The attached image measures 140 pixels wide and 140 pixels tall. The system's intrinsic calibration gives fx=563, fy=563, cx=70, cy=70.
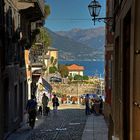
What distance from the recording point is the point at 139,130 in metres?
7.55

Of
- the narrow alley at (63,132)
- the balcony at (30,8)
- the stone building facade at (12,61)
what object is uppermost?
the balcony at (30,8)

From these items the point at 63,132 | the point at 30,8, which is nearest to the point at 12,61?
the point at 63,132

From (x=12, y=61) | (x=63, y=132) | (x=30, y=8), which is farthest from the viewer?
(x=30, y=8)

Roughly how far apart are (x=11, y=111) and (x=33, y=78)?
16980 mm

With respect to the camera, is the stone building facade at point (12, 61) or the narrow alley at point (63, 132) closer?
the stone building facade at point (12, 61)

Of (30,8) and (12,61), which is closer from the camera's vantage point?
(12,61)

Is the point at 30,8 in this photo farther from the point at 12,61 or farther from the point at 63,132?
the point at 63,132

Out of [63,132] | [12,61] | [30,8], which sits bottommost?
[63,132]

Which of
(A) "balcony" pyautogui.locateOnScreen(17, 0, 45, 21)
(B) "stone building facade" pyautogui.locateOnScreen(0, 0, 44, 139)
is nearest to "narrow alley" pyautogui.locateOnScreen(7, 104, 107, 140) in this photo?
(B) "stone building facade" pyautogui.locateOnScreen(0, 0, 44, 139)

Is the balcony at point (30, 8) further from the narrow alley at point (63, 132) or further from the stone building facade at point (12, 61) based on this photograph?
the narrow alley at point (63, 132)

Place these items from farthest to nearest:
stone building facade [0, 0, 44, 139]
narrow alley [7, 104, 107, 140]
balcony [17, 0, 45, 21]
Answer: balcony [17, 0, 45, 21] < narrow alley [7, 104, 107, 140] < stone building facade [0, 0, 44, 139]

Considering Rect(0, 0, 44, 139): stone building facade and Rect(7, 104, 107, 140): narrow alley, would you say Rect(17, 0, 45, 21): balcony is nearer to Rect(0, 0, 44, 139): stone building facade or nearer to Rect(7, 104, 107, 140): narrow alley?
Rect(0, 0, 44, 139): stone building facade

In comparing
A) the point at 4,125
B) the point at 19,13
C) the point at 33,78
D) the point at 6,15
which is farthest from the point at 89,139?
the point at 33,78

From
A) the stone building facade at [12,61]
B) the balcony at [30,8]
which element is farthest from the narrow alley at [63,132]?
the balcony at [30,8]
